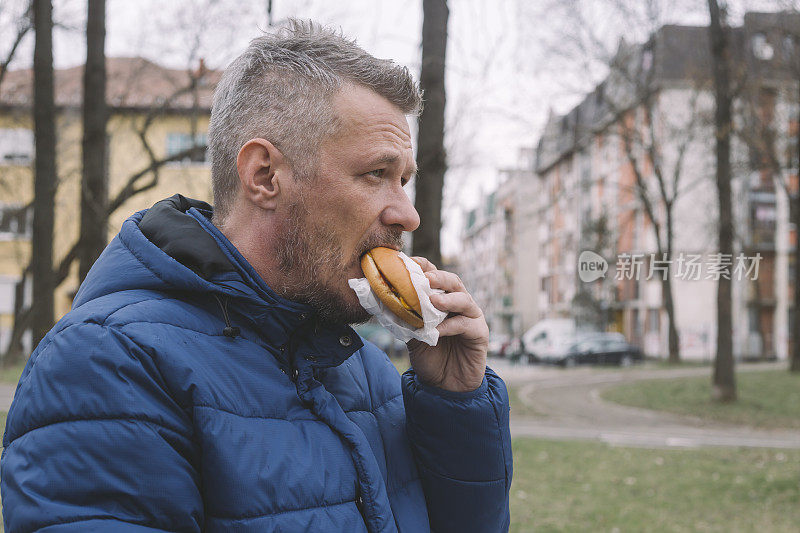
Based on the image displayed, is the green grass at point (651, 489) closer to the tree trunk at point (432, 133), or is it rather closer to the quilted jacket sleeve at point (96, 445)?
the tree trunk at point (432, 133)

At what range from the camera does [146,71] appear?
63.3 feet

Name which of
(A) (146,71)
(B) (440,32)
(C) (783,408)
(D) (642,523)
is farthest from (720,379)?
(A) (146,71)

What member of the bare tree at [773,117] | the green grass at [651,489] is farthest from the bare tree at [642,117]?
the green grass at [651,489]

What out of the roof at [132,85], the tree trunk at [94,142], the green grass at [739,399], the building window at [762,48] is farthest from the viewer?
the roof at [132,85]

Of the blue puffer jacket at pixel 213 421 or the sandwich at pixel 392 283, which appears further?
the sandwich at pixel 392 283

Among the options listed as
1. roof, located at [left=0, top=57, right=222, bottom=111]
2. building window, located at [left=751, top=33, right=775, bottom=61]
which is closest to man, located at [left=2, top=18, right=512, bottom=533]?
roof, located at [left=0, top=57, right=222, bottom=111]

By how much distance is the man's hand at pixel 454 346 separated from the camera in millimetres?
1864

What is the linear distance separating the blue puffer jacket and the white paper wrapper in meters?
0.10

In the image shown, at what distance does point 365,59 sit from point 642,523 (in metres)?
5.87

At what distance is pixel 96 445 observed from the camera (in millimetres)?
1314

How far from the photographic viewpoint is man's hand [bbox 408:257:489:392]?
6.12ft

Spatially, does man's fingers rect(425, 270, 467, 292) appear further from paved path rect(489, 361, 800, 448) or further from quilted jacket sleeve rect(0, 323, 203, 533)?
paved path rect(489, 361, 800, 448)

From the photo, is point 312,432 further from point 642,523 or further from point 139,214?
point 642,523

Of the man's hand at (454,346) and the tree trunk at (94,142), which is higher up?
the tree trunk at (94,142)
